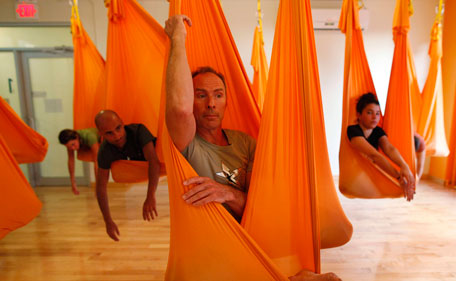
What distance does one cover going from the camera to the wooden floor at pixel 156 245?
5.23 ft

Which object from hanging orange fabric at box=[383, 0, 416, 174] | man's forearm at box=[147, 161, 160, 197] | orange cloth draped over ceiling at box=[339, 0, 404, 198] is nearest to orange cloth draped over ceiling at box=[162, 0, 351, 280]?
man's forearm at box=[147, 161, 160, 197]

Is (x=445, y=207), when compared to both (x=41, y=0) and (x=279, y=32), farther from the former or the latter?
(x=41, y=0)

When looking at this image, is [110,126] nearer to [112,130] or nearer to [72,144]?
[112,130]

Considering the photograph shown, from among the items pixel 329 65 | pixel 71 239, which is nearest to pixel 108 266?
pixel 71 239

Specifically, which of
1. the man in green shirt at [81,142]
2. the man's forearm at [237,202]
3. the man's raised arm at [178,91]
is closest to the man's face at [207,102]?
the man's raised arm at [178,91]

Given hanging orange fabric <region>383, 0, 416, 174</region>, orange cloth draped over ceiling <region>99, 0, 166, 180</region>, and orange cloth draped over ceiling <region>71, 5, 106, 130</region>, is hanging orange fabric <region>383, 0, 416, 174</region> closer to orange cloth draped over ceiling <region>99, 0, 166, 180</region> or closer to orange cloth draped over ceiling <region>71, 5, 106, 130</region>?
orange cloth draped over ceiling <region>99, 0, 166, 180</region>

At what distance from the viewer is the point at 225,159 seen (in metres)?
0.92

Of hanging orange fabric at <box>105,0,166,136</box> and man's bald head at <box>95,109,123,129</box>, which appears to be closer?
man's bald head at <box>95,109,123,129</box>

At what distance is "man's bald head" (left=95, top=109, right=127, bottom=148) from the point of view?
134 centimetres

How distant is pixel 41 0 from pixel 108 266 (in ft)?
9.63

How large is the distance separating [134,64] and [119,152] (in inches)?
21.4

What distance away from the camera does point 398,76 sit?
1.62 metres

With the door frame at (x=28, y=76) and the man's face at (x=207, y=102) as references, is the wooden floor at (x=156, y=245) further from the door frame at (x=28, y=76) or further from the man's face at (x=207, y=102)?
the man's face at (x=207, y=102)

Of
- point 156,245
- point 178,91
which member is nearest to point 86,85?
point 156,245
